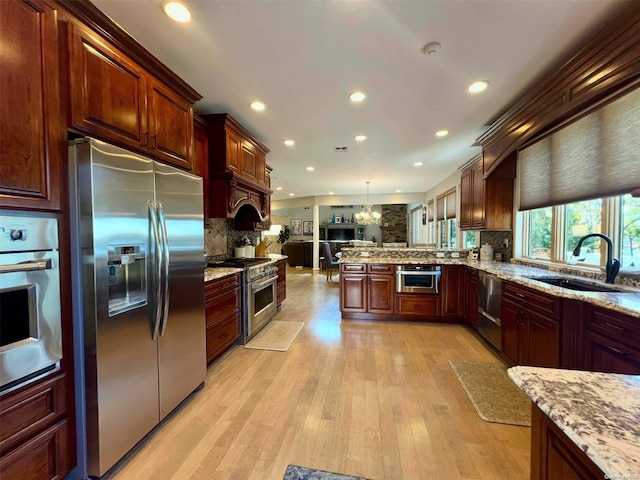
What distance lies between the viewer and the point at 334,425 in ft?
6.15

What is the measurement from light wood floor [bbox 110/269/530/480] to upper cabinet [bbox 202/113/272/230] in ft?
5.68

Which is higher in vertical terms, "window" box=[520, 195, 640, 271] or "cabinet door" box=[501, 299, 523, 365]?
"window" box=[520, 195, 640, 271]

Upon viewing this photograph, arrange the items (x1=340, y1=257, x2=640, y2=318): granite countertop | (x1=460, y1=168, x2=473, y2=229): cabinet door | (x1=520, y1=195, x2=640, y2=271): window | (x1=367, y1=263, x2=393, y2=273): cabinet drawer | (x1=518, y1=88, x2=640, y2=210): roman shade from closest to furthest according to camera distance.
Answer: (x1=340, y1=257, x2=640, y2=318): granite countertop < (x1=518, y1=88, x2=640, y2=210): roman shade < (x1=520, y1=195, x2=640, y2=271): window < (x1=367, y1=263, x2=393, y2=273): cabinet drawer < (x1=460, y1=168, x2=473, y2=229): cabinet door

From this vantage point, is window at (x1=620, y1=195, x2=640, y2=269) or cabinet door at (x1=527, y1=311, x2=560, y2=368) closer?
cabinet door at (x1=527, y1=311, x2=560, y2=368)

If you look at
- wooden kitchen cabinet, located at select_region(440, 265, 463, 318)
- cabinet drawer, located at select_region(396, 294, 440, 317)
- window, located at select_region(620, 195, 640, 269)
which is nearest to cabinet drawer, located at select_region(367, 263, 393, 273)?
cabinet drawer, located at select_region(396, 294, 440, 317)

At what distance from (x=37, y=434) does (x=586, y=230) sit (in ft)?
14.2

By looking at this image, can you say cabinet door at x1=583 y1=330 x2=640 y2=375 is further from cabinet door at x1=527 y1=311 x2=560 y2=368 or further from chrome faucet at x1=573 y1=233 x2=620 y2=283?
chrome faucet at x1=573 y1=233 x2=620 y2=283

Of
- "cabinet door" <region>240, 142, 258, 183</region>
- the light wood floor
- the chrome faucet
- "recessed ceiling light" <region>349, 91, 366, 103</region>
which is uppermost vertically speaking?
"recessed ceiling light" <region>349, 91, 366, 103</region>

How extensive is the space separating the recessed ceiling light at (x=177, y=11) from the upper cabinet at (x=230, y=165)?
1323 mm

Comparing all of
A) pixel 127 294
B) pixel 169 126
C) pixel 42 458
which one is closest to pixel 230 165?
pixel 169 126

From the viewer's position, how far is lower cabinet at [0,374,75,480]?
44.1 inches

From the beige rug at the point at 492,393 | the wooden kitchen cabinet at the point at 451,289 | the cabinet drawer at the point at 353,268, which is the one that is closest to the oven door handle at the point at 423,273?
the wooden kitchen cabinet at the point at 451,289

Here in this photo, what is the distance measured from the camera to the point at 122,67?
1.66 meters

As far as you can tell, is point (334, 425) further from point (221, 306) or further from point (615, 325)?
point (615, 325)
